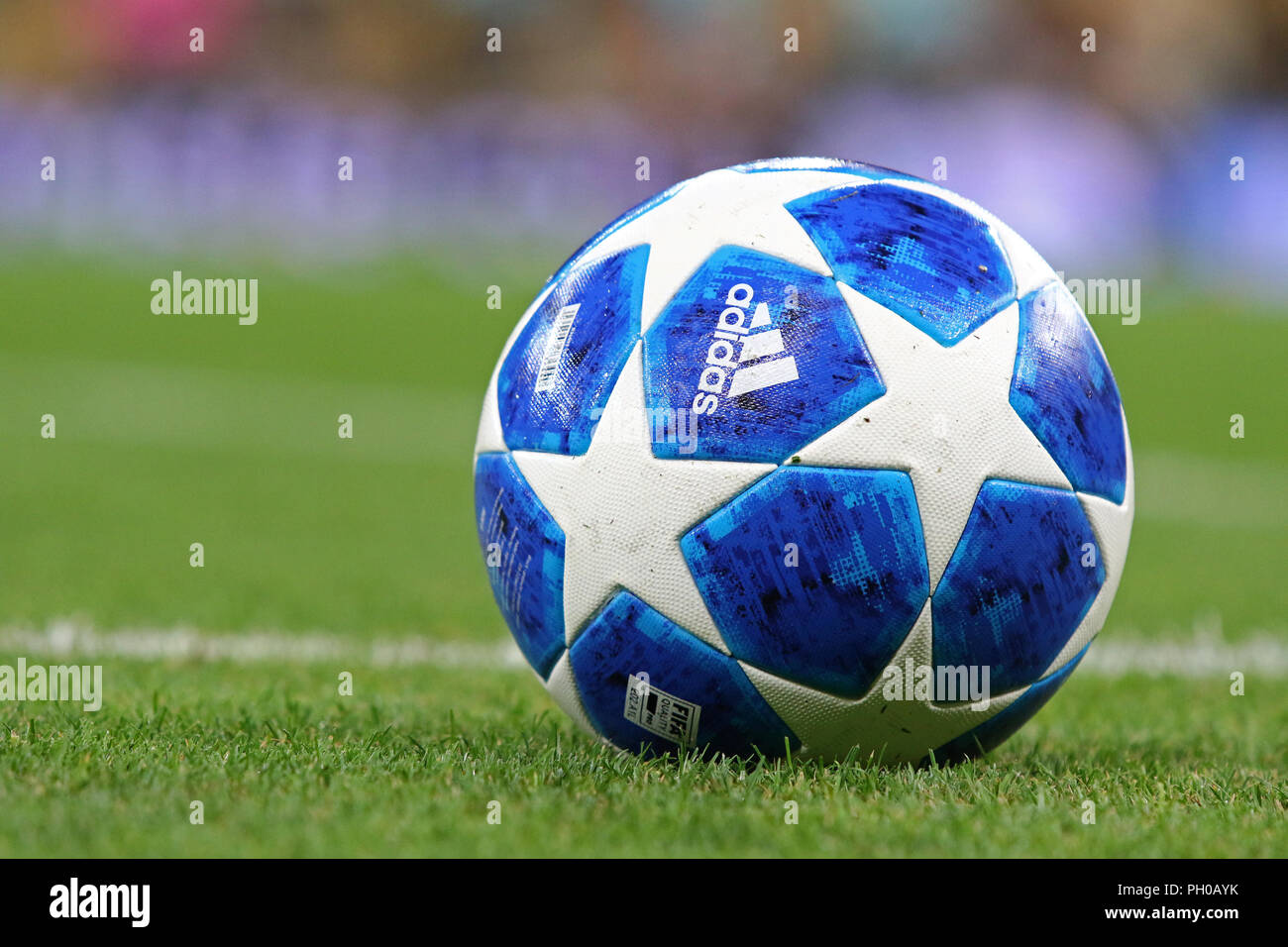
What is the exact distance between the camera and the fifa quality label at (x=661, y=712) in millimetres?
3957

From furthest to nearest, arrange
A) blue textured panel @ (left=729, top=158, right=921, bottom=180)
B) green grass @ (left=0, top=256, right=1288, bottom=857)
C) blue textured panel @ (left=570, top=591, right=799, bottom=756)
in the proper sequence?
blue textured panel @ (left=729, top=158, right=921, bottom=180), blue textured panel @ (left=570, top=591, right=799, bottom=756), green grass @ (left=0, top=256, right=1288, bottom=857)

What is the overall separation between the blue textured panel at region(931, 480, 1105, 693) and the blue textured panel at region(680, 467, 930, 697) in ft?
0.35

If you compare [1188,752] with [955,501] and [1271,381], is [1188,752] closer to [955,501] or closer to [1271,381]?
[955,501]

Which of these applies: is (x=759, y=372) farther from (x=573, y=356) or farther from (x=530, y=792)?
(x=530, y=792)

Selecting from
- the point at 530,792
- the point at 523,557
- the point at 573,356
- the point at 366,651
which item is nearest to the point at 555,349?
the point at 573,356

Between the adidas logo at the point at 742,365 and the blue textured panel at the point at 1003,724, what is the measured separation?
40.4 inches

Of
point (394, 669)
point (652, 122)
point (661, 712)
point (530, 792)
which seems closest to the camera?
point (530, 792)

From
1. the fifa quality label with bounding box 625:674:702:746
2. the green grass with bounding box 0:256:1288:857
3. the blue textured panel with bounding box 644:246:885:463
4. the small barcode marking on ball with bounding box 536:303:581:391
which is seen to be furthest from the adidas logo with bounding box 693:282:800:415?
the green grass with bounding box 0:256:1288:857

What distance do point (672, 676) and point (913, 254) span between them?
1.18m

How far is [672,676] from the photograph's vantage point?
3926mm

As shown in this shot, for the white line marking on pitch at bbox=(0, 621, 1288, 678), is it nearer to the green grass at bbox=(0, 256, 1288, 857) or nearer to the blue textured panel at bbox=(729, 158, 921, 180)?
the green grass at bbox=(0, 256, 1288, 857)

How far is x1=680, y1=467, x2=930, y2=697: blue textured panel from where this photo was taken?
375 centimetres

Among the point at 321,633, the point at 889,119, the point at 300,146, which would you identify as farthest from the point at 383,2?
the point at 321,633

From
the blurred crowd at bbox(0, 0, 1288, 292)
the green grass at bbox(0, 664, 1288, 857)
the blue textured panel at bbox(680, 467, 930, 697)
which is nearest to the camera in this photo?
the green grass at bbox(0, 664, 1288, 857)
